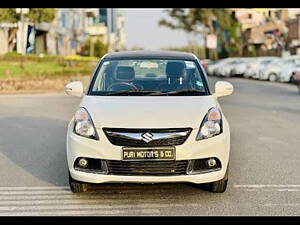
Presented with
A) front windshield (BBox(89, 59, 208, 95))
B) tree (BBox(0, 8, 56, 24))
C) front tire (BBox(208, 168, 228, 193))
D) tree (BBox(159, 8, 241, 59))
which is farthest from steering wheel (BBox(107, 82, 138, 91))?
tree (BBox(159, 8, 241, 59))

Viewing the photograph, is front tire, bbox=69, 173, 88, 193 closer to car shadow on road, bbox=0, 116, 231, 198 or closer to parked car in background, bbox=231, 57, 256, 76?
car shadow on road, bbox=0, 116, 231, 198

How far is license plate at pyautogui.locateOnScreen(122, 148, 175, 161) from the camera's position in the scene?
5.32 meters

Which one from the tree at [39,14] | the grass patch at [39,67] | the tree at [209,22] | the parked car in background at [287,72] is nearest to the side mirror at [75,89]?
the grass patch at [39,67]

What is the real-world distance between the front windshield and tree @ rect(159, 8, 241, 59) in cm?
5791

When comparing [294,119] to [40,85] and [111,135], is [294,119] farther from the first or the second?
[40,85]

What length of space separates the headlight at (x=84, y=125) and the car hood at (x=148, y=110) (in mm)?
57

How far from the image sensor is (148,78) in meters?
6.79

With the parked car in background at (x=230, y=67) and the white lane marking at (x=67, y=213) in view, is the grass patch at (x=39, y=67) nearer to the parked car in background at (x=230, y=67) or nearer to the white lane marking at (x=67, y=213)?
the parked car in background at (x=230, y=67)

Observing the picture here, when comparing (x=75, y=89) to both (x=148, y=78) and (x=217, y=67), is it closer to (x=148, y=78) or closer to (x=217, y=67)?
(x=148, y=78)

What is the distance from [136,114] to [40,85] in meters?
18.8

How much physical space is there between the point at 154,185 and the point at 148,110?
104 centimetres

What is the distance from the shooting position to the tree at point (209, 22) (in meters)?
63.8
